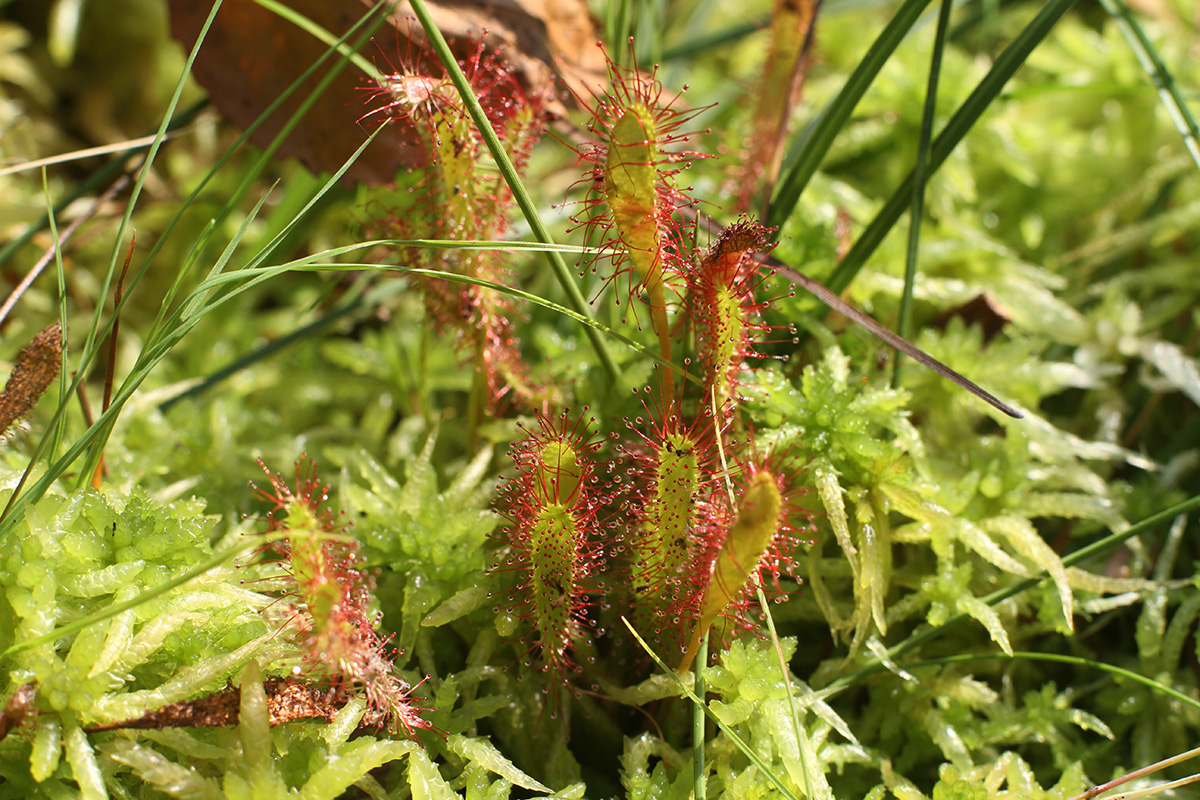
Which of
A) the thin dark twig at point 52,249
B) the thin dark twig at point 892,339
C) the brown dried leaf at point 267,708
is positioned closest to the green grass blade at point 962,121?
the thin dark twig at point 892,339

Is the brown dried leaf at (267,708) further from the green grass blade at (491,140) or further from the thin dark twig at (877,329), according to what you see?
the thin dark twig at (877,329)

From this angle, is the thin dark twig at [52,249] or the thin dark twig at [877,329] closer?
the thin dark twig at [877,329]

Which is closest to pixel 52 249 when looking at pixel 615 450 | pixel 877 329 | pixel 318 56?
pixel 318 56

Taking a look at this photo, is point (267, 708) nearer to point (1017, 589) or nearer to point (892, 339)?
point (892, 339)

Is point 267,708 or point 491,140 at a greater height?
point 491,140

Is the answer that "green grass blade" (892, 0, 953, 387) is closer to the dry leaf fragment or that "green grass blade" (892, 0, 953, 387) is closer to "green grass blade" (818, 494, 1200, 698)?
"green grass blade" (818, 494, 1200, 698)

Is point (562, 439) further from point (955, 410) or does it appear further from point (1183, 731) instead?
point (1183, 731)

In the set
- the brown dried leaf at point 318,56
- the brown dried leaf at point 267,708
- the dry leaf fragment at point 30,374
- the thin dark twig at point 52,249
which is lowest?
the brown dried leaf at point 267,708

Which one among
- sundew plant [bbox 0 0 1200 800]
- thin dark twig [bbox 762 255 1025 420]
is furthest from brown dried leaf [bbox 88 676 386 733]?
thin dark twig [bbox 762 255 1025 420]
